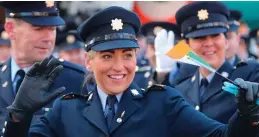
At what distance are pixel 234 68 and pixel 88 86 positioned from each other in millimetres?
1449

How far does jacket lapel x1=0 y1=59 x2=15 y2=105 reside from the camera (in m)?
5.85

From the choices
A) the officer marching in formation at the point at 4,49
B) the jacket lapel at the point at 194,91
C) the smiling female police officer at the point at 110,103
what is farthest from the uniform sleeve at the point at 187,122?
the officer marching in formation at the point at 4,49

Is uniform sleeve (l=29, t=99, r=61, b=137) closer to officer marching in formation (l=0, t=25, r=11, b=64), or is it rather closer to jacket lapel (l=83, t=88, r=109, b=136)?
jacket lapel (l=83, t=88, r=109, b=136)

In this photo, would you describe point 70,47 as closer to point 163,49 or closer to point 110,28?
point 163,49

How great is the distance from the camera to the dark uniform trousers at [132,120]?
4383mm

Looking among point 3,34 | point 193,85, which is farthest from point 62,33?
point 193,85

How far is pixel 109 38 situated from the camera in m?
4.55

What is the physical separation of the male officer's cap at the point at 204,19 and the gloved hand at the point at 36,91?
2.16m

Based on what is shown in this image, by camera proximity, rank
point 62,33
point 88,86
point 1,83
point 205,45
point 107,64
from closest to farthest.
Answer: point 107,64 → point 88,86 → point 1,83 → point 205,45 → point 62,33

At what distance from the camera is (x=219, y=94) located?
6062 mm

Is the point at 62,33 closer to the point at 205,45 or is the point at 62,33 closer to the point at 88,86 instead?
the point at 205,45

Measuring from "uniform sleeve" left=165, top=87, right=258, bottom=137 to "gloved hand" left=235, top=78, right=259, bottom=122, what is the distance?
0.24m

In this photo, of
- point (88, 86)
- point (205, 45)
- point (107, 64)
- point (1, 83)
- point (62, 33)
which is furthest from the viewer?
point (62, 33)

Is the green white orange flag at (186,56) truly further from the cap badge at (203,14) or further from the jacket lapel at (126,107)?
the cap badge at (203,14)
